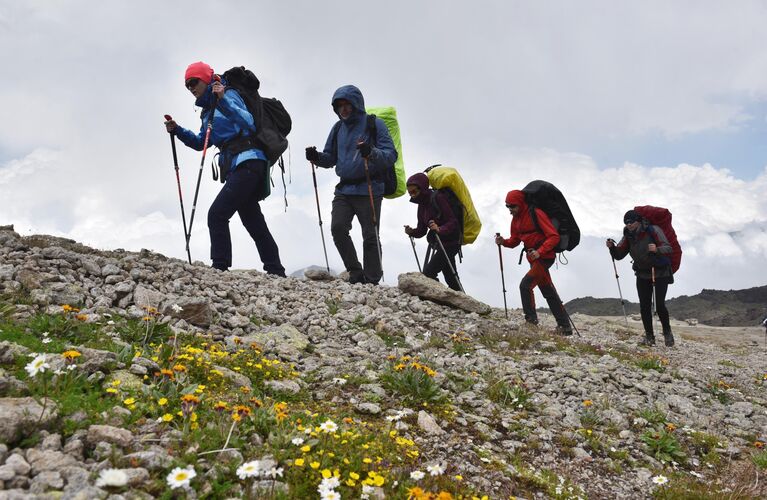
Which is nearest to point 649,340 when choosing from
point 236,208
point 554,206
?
point 554,206

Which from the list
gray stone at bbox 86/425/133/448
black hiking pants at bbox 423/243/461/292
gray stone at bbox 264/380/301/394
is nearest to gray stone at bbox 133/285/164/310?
gray stone at bbox 264/380/301/394

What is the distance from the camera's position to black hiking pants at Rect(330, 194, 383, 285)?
441 inches

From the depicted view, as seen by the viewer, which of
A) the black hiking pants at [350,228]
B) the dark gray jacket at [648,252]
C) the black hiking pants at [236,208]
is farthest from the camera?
the dark gray jacket at [648,252]

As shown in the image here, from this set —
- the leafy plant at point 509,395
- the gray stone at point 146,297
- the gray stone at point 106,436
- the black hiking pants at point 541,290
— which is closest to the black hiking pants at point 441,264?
the black hiking pants at point 541,290

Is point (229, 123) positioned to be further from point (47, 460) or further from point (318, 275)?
point (47, 460)

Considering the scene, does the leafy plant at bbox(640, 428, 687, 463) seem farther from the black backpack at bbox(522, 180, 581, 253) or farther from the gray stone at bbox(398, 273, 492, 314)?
the gray stone at bbox(398, 273, 492, 314)

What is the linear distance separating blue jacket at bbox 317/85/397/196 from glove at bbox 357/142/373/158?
0.55 ft

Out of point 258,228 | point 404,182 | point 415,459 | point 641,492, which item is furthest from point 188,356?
point 404,182

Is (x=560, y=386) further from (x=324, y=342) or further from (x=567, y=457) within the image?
(x=324, y=342)

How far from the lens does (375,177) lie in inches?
449

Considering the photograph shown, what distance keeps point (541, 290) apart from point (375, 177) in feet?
14.9

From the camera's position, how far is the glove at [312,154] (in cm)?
1123

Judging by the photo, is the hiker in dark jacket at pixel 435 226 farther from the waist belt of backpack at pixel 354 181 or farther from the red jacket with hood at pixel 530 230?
the red jacket with hood at pixel 530 230

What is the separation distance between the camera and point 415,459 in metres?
3.89
